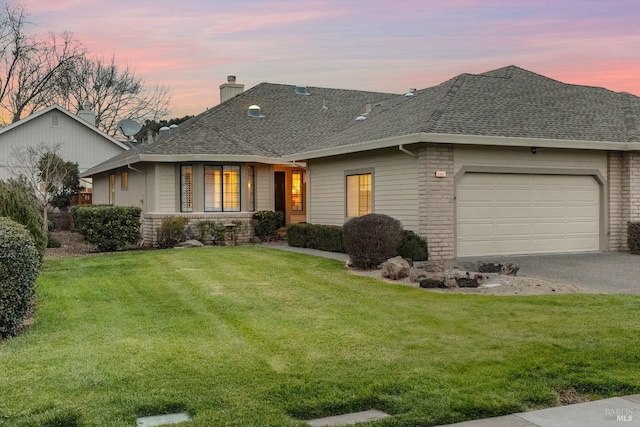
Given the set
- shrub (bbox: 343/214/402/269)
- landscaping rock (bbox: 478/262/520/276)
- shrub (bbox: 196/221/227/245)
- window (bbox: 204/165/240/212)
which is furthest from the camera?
window (bbox: 204/165/240/212)

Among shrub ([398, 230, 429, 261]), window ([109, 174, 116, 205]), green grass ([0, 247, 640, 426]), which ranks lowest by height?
green grass ([0, 247, 640, 426])

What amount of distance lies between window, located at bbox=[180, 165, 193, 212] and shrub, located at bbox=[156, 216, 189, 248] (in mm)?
937

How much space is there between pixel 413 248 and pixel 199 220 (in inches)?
317

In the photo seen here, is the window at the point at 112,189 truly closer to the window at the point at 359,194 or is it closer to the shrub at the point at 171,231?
the shrub at the point at 171,231

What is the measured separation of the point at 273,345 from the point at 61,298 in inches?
178

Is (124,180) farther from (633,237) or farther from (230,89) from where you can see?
(633,237)

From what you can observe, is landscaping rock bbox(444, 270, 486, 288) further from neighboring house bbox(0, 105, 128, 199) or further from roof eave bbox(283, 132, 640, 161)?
neighboring house bbox(0, 105, 128, 199)

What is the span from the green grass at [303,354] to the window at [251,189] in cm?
1000

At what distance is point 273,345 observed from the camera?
6.36m

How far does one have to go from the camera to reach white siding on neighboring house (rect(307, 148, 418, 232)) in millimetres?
14320

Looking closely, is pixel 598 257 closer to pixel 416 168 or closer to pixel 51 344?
pixel 416 168

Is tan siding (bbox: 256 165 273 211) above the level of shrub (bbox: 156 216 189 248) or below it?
above

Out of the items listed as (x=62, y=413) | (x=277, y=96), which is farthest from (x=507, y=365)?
(x=277, y=96)

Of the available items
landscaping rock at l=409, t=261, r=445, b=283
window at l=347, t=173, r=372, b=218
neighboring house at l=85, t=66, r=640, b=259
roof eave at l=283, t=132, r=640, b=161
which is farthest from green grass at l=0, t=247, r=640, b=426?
window at l=347, t=173, r=372, b=218
